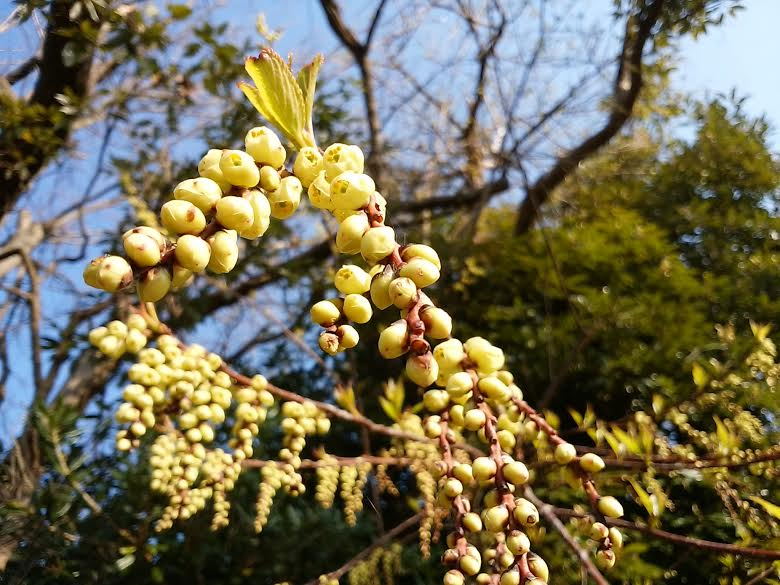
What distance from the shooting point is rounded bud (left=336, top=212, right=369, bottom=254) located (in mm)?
472

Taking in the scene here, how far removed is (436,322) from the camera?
451 millimetres

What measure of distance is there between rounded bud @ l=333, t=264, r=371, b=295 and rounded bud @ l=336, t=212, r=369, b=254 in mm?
23

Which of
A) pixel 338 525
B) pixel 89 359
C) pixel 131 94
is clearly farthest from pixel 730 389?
pixel 131 94

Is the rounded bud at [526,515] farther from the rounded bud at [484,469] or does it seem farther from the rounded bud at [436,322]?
the rounded bud at [436,322]

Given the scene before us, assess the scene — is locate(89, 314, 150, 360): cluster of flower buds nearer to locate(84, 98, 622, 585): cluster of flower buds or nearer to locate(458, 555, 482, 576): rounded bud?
locate(84, 98, 622, 585): cluster of flower buds

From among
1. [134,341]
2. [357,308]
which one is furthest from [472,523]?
[134,341]

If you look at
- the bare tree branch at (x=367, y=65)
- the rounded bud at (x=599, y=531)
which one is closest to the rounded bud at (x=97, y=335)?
the rounded bud at (x=599, y=531)

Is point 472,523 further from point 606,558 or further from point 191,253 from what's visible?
point 191,253

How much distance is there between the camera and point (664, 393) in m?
2.07

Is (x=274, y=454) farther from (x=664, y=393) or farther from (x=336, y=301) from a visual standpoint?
(x=336, y=301)

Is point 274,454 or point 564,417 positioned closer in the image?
point 274,454

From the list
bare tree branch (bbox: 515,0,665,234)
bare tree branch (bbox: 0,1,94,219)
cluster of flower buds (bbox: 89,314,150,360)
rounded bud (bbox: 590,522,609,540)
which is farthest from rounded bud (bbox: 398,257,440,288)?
bare tree branch (bbox: 515,0,665,234)

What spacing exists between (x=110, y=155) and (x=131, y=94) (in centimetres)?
35

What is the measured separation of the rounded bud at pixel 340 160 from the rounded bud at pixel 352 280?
3.5 inches
